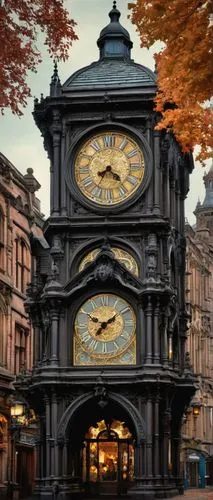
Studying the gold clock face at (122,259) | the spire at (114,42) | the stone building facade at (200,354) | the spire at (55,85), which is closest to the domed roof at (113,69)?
the spire at (114,42)

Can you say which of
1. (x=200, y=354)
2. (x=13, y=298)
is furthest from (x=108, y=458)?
(x=200, y=354)

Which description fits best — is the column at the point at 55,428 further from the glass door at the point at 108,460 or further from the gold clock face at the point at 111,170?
the gold clock face at the point at 111,170

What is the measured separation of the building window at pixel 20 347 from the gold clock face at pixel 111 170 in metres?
17.9

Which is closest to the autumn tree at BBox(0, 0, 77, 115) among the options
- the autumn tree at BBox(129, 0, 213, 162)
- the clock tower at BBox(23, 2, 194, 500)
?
the autumn tree at BBox(129, 0, 213, 162)

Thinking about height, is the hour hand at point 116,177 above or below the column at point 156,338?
above

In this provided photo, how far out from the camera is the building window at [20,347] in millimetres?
53156

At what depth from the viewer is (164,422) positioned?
116 ft

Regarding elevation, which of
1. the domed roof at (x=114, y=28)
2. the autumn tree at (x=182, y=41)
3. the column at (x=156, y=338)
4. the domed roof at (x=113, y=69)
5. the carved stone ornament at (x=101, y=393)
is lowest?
the carved stone ornament at (x=101, y=393)

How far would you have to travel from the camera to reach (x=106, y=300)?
3559cm

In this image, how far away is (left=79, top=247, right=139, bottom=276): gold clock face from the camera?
35.8 meters

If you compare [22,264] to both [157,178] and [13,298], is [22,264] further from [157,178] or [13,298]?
Result: [157,178]

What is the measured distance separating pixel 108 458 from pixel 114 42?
14.7 metres

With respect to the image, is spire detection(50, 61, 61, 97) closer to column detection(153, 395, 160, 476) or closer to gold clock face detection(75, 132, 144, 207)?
gold clock face detection(75, 132, 144, 207)

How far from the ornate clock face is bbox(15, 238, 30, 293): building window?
58.4 ft
